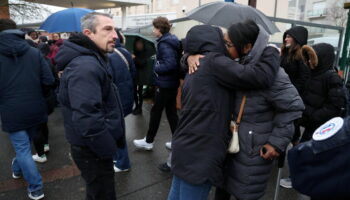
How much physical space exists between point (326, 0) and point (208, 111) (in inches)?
1569

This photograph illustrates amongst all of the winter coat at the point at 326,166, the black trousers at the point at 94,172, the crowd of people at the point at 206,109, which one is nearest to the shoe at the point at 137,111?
the crowd of people at the point at 206,109

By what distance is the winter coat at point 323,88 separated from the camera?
9.51 feet

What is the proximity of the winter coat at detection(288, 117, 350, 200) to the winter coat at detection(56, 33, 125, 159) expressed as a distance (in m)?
1.22

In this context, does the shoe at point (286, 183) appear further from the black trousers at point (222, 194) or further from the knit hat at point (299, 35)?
the knit hat at point (299, 35)

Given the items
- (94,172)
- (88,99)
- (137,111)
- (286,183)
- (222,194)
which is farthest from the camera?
(137,111)

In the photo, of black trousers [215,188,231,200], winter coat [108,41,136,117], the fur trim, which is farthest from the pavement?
the fur trim

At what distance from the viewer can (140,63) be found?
19.8ft

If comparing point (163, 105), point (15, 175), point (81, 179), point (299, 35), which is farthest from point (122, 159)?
point (299, 35)

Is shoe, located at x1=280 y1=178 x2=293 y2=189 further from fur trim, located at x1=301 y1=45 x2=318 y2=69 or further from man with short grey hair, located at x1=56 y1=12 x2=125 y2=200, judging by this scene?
man with short grey hair, located at x1=56 y1=12 x2=125 y2=200

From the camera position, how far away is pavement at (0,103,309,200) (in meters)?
3.15

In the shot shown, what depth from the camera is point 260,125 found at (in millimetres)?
1922

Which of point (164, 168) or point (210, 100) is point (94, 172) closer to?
point (210, 100)

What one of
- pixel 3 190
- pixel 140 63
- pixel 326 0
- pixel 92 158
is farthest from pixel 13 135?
pixel 326 0

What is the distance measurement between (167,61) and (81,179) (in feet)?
6.11
